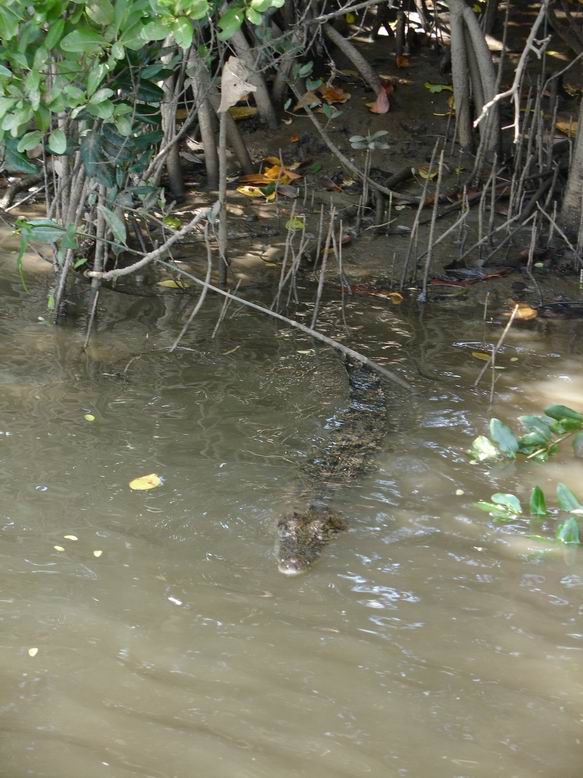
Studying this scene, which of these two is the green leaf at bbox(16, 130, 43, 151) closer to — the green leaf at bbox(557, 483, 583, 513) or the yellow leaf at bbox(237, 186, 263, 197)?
the green leaf at bbox(557, 483, 583, 513)

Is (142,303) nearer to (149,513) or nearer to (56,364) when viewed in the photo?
(56,364)

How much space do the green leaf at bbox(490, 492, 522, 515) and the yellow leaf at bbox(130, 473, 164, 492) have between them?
1.33 metres

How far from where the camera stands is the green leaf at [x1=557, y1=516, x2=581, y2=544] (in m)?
3.19

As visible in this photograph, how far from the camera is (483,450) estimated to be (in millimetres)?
3711

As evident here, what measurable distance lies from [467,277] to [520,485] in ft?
8.29

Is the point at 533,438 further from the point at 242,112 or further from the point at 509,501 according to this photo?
the point at 242,112

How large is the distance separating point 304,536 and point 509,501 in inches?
32.6

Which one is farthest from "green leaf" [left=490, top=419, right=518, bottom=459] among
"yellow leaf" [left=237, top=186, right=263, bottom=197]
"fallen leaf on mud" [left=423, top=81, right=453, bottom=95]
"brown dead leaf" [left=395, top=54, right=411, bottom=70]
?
"brown dead leaf" [left=395, top=54, right=411, bottom=70]

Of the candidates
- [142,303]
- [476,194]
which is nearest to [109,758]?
[142,303]

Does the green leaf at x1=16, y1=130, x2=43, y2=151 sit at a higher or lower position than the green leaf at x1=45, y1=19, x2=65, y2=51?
lower

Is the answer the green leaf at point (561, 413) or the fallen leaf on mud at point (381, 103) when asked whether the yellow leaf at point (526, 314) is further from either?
the fallen leaf on mud at point (381, 103)

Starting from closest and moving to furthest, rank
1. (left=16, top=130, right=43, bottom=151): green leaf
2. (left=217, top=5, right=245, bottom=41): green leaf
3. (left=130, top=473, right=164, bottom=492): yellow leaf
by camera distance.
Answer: (left=217, top=5, right=245, bottom=41): green leaf → (left=130, top=473, right=164, bottom=492): yellow leaf → (left=16, top=130, right=43, bottom=151): green leaf

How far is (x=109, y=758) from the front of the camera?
2219mm

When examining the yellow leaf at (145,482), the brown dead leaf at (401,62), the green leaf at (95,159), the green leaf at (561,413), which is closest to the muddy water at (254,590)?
the yellow leaf at (145,482)
